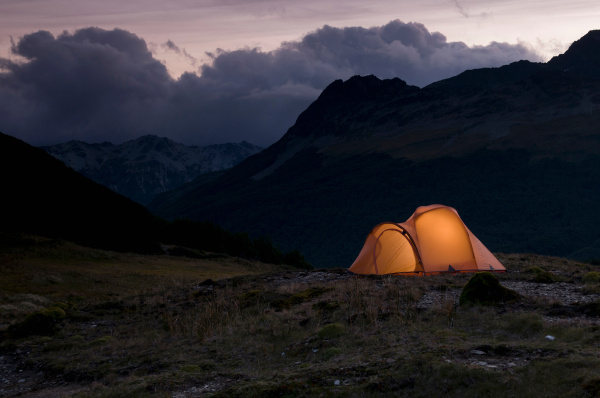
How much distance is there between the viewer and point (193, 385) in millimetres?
12609

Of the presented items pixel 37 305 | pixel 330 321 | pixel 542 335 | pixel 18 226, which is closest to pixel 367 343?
pixel 330 321

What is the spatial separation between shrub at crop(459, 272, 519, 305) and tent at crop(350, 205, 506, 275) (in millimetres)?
10839

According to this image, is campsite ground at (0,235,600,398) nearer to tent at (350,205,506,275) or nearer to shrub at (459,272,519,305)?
shrub at (459,272,519,305)

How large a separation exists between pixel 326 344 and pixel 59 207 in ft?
221

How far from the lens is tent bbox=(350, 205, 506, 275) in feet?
95.6

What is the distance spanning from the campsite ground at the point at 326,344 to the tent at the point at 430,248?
8.00 feet

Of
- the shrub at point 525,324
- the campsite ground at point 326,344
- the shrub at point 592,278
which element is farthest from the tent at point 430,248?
the shrub at point 525,324

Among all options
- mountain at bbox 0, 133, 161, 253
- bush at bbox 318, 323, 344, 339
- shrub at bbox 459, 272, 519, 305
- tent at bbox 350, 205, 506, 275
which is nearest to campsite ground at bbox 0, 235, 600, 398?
bush at bbox 318, 323, 344, 339

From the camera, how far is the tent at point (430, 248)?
95.6ft

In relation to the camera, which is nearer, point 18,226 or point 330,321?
point 330,321

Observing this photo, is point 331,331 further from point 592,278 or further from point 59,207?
point 59,207

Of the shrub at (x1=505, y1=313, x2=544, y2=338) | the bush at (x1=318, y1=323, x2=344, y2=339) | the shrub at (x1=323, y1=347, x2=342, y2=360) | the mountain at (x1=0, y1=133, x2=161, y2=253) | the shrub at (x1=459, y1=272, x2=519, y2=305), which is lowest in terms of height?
→ the shrub at (x1=323, y1=347, x2=342, y2=360)

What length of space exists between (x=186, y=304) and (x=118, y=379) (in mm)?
11417

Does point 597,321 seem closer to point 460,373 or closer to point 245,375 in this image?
point 460,373
